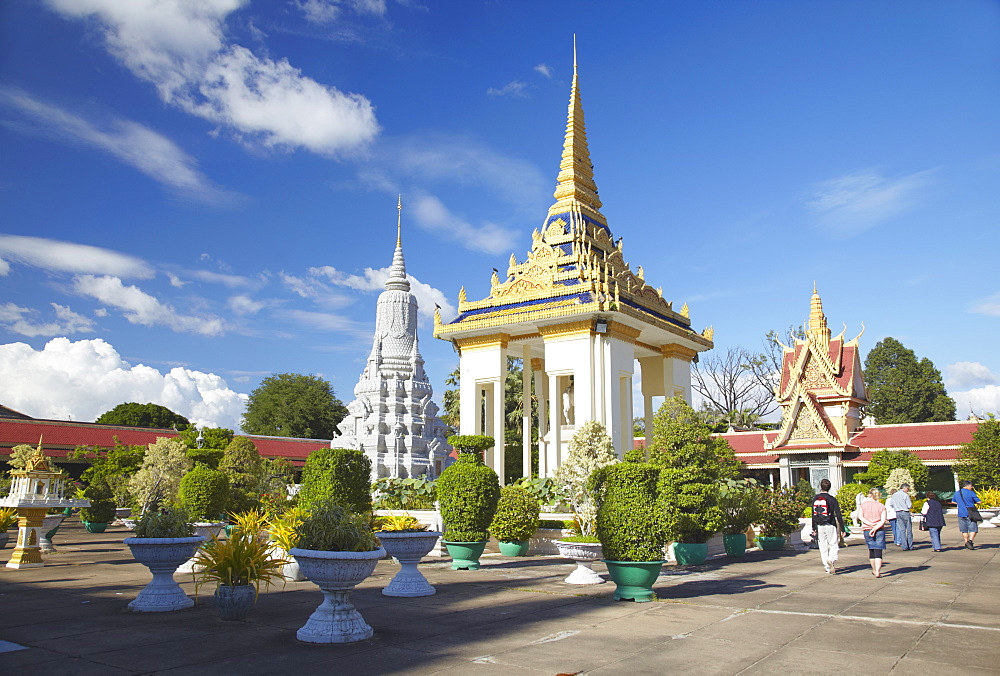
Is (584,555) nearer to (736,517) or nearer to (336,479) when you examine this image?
(336,479)

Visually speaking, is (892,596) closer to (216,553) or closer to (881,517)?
(881,517)

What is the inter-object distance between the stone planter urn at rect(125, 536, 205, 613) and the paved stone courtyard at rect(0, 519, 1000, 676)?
0.22 metres

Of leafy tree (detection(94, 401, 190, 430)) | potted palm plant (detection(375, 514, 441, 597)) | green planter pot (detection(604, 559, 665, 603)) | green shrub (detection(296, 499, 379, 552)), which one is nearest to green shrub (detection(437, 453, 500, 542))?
potted palm plant (detection(375, 514, 441, 597))

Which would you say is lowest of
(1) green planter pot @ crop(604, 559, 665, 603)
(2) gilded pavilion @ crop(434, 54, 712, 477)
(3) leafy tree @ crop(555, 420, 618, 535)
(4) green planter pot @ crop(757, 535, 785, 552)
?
(4) green planter pot @ crop(757, 535, 785, 552)

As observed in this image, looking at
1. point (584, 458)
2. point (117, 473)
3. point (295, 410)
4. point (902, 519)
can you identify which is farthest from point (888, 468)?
point (295, 410)

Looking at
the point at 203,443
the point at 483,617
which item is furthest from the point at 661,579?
the point at 203,443

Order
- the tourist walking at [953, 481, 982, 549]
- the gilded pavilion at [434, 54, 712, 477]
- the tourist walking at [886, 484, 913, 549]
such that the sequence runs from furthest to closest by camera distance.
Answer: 1. the gilded pavilion at [434, 54, 712, 477]
2. the tourist walking at [953, 481, 982, 549]
3. the tourist walking at [886, 484, 913, 549]

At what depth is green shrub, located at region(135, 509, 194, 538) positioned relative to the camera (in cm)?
868

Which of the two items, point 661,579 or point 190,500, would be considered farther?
point 190,500

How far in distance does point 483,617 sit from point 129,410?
52.2 metres

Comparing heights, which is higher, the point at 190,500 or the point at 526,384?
the point at 526,384

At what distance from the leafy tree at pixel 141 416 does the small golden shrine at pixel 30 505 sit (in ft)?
132

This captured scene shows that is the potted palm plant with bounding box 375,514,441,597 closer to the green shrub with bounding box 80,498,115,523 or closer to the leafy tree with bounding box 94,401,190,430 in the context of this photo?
the green shrub with bounding box 80,498,115,523

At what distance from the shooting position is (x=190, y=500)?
13727mm
